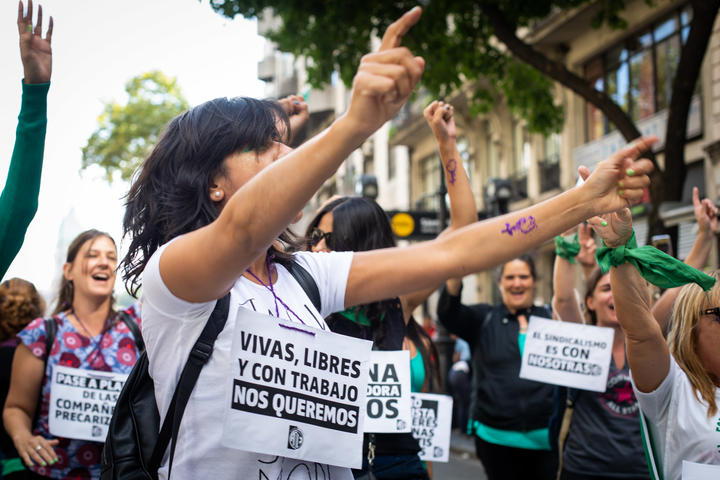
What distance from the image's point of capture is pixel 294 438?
1935 millimetres

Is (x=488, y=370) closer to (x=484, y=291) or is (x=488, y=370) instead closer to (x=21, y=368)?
(x=21, y=368)

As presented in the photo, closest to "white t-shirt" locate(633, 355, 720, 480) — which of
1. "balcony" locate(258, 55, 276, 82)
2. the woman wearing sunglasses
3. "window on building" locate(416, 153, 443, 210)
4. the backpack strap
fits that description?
the woman wearing sunglasses

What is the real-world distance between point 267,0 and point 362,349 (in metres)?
Result: 9.26

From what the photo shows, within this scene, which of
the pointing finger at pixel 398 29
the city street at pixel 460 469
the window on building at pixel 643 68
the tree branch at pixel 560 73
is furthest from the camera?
the window on building at pixel 643 68

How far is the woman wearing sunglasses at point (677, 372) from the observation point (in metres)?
2.74

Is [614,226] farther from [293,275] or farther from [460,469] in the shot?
[460,469]

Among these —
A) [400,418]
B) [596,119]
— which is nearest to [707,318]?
[400,418]

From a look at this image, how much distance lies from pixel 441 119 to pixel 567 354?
2.83m

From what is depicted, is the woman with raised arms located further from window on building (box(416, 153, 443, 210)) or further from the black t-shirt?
window on building (box(416, 153, 443, 210))

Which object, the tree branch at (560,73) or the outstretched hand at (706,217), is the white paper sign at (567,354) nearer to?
the outstretched hand at (706,217)

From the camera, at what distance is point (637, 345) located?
2807 mm

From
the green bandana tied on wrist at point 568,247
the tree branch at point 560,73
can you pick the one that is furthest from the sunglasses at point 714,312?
the tree branch at point 560,73

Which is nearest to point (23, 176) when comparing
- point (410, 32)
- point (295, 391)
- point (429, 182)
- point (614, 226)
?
point (295, 391)

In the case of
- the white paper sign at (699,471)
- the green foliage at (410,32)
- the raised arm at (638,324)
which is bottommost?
the white paper sign at (699,471)
